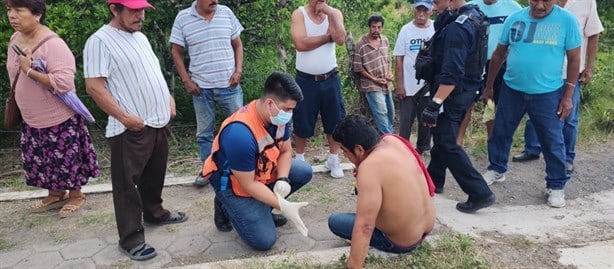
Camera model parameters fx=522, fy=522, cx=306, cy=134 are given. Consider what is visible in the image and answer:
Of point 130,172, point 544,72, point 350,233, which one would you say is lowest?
point 350,233

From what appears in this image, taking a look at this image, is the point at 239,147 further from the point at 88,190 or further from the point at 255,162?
the point at 88,190

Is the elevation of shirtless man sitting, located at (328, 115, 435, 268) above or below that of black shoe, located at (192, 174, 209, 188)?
above

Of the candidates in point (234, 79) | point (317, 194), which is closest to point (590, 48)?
point (317, 194)

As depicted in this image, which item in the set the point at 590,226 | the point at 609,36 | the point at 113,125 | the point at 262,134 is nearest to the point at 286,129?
the point at 262,134

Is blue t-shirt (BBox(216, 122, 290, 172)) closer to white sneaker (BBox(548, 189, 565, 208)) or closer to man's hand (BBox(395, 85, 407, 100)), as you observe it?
man's hand (BBox(395, 85, 407, 100))

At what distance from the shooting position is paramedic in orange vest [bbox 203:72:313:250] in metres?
3.23

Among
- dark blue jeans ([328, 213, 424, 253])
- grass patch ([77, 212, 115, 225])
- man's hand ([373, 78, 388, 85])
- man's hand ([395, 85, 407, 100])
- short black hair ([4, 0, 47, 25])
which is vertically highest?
short black hair ([4, 0, 47, 25])

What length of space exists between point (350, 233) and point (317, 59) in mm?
1681

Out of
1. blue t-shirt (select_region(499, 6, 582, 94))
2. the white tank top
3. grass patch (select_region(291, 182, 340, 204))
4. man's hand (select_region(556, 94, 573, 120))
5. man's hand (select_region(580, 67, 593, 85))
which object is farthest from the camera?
man's hand (select_region(580, 67, 593, 85))

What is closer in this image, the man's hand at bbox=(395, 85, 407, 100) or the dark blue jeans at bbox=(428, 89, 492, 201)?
the dark blue jeans at bbox=(428, 89, 492, 201)

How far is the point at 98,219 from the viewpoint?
4027mm

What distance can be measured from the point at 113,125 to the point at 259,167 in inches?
37.9

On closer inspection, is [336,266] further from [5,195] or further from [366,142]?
[5,195]

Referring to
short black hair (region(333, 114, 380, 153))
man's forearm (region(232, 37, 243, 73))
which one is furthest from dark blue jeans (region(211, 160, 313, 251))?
man's forearm (region(232, 37, 243, 73))
